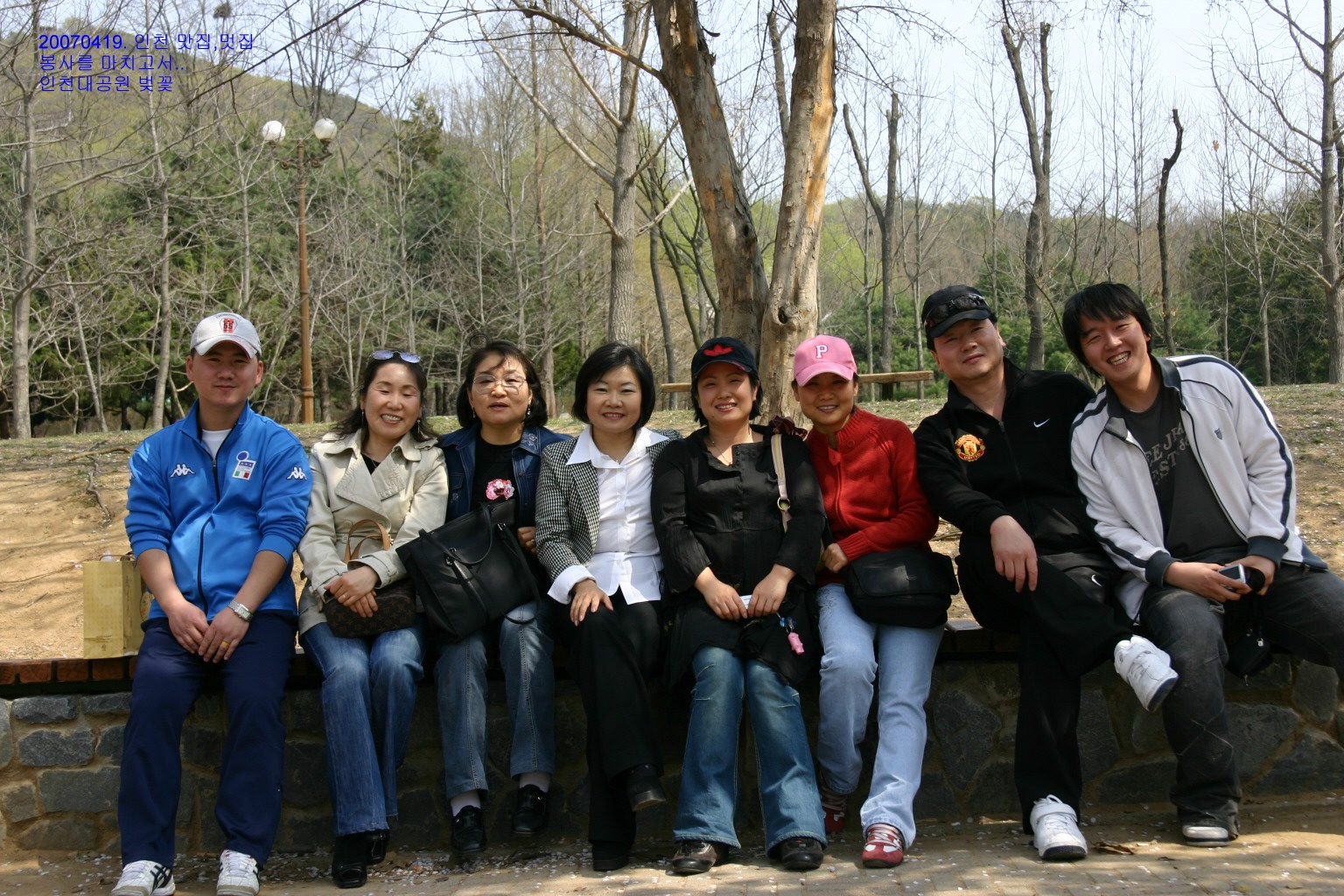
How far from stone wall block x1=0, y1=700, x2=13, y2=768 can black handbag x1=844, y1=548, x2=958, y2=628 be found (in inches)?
118

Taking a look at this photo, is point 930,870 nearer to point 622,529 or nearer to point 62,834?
point 622,529

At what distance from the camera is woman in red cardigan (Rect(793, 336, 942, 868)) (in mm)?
3262

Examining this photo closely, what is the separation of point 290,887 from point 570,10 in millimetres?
7263

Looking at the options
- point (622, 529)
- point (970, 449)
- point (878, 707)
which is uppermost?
point (970, 449)

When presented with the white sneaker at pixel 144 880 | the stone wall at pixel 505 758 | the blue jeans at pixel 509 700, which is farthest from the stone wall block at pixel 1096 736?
the white sneaker at pixel 144 880

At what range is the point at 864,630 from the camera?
345 centimetres

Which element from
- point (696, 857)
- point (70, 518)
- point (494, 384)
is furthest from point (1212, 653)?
point (70, 518)

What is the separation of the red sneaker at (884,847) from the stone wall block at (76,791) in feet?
8.53

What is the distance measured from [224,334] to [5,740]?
64.2 inches

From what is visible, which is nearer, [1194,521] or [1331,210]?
Result: [1194,521]

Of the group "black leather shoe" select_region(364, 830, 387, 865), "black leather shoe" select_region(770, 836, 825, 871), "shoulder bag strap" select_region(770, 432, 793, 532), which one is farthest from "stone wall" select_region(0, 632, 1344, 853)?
"shoulder bag strap" select_region(770, 432, 793, 532)

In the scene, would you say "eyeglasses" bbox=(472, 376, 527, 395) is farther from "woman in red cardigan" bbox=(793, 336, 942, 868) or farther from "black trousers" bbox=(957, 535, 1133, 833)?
"black trousers" bbox=(957, 535, 1133, 833)

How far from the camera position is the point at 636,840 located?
142 inches

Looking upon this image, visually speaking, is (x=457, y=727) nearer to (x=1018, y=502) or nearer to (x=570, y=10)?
(x=1018, y=502)
